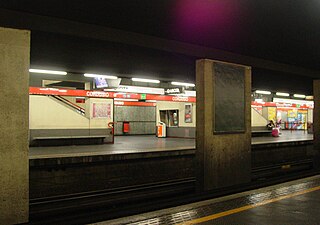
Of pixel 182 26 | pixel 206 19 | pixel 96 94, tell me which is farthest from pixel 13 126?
pixel 96 94

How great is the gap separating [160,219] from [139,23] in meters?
3.44

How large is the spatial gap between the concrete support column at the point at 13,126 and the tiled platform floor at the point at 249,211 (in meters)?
1.40

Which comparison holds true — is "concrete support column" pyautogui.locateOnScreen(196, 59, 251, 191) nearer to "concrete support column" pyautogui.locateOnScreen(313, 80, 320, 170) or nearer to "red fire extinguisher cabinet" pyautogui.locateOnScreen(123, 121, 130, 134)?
"concrete support column" pyautogui.locateOnScreen(313, 80, 320, 170)

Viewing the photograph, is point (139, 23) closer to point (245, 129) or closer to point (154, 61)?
point (154, 61)

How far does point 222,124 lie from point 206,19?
3023mm

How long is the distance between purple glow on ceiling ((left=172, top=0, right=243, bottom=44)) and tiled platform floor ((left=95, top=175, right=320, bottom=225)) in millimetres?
3251

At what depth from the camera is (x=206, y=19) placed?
5531 millimetres

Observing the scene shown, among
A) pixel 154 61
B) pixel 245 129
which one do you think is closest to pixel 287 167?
pixel 245 129

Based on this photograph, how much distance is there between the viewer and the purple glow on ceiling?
191 inches

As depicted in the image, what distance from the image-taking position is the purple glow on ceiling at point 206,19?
15.9ft

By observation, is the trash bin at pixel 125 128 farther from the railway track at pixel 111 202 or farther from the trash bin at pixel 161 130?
the railway track at pixel 111 202

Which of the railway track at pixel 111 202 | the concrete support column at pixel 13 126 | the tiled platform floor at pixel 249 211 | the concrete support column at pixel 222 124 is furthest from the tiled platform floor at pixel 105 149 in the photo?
the tiled platform floor at pixel 249 211

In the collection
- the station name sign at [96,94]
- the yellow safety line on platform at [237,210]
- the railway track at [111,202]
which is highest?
the station name sign at [96,94]

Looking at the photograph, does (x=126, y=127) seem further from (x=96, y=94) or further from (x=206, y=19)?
(x=206, y=19)
